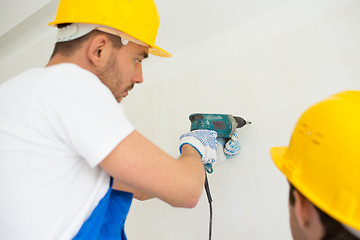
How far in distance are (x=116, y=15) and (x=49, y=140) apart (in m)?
0.51

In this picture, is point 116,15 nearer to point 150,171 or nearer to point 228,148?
point 150,171

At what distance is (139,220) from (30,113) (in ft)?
4.12

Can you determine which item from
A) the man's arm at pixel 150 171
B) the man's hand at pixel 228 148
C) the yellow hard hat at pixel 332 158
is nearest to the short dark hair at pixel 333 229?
the yellow hard hat at pixel 332 158

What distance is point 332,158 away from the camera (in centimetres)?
60

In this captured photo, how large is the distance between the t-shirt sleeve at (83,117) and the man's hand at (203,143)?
424 millimetres

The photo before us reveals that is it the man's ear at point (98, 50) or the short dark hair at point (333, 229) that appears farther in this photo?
the man's ear at point (98, 50)

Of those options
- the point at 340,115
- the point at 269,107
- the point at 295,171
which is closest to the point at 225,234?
the point at 269,107

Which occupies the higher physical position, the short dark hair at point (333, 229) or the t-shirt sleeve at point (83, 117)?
the t-shirt sleeve at point (83, 117)

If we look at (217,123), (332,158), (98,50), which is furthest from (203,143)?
(332,158)

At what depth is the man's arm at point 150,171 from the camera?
0.79m

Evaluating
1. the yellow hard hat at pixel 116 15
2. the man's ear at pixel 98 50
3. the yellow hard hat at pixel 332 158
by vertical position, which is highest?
the yellow hard hat at pixel 116 15

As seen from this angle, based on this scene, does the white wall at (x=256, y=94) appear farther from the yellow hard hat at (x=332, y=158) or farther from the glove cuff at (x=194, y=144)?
the yellow hard hat at (x=332, y=158)

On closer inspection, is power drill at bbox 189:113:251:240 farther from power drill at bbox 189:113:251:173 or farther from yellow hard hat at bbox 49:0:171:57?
yellow hard hat at bbox 49:0:171:57

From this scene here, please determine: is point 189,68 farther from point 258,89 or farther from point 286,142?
point 286,142
